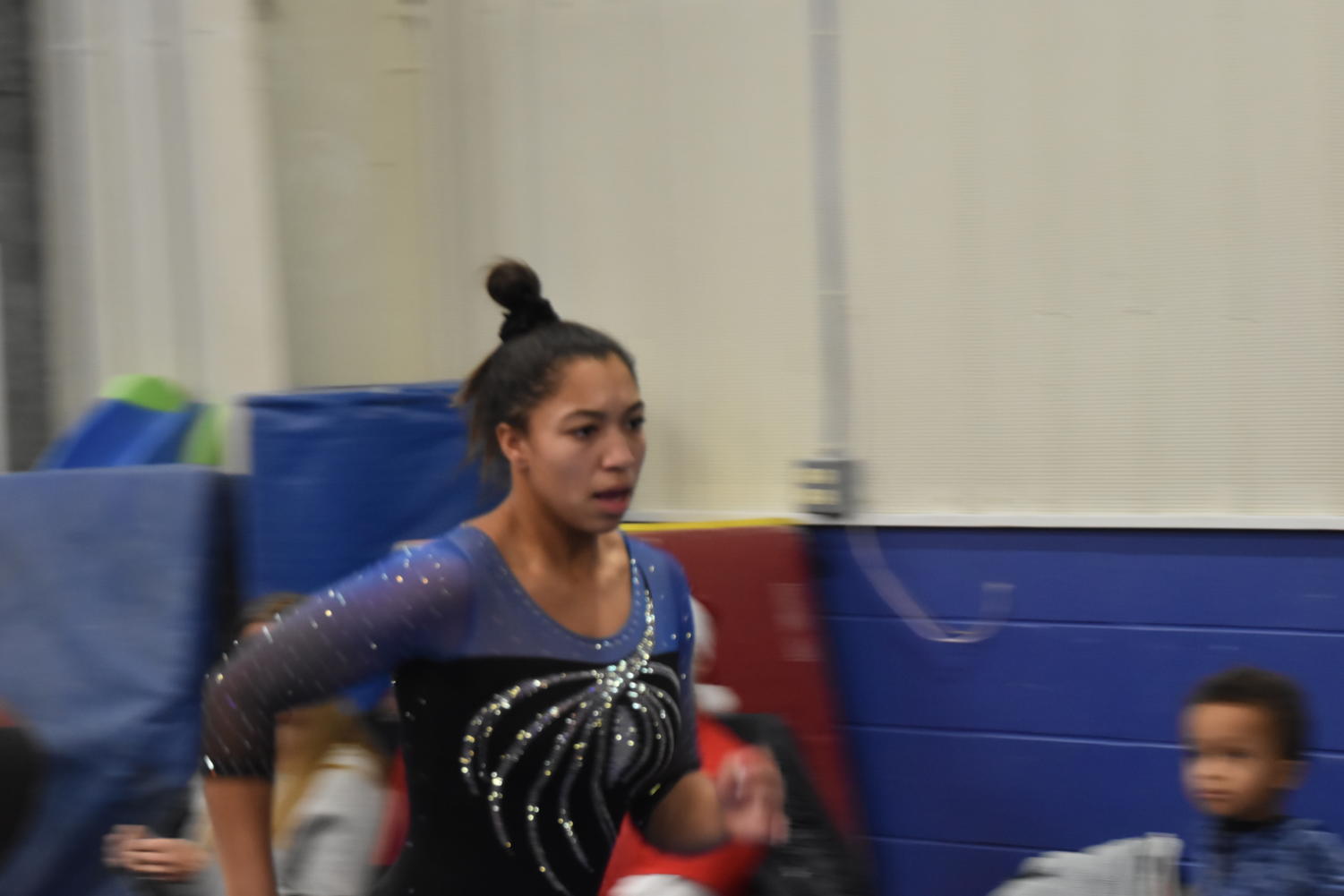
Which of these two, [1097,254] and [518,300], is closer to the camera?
[518,300]

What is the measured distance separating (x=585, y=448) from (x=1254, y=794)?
1.37 m

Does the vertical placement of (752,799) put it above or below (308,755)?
above

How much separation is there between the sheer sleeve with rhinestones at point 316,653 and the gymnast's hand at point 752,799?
40 cm

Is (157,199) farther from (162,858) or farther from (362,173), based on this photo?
(162,858)

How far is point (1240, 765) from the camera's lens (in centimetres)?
254

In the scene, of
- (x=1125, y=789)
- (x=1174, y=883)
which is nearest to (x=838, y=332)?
(x=1125, y=789)

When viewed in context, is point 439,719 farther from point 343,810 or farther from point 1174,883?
point 1174,883

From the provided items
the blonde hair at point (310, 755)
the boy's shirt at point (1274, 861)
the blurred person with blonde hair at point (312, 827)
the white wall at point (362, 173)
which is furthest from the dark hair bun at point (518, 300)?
the white wall at point (362, 173)

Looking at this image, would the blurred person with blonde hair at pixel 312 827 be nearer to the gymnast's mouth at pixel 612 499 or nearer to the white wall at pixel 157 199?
the gymnast's mouth at pixel 612 499

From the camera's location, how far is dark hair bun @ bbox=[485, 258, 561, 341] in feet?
6.69

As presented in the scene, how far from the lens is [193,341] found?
14.9 feet

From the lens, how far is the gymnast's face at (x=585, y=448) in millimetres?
1821

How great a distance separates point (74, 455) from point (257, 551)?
0.80 metres

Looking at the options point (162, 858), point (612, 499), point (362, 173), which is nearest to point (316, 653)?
point (612, 499)
